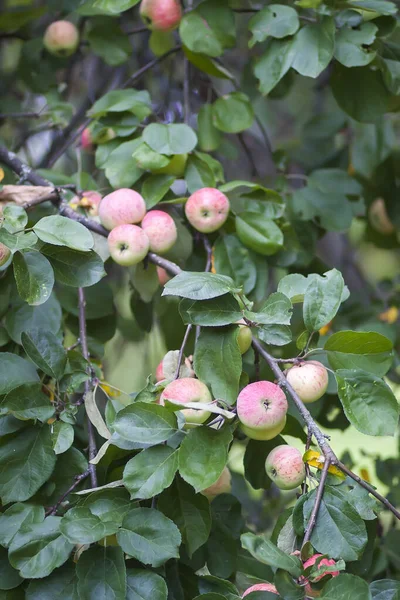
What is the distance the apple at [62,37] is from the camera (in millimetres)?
1435

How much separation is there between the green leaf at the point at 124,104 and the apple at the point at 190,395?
567mm

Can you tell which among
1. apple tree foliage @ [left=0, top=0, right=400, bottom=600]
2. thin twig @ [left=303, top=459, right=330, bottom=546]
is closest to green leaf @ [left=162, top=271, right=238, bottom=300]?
apple tree foliage @ [left=0, top=0, right=400, bottom=600]

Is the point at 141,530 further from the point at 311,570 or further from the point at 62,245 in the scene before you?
the point at 62,245

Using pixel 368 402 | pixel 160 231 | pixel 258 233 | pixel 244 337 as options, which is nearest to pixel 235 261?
pixel 258 233

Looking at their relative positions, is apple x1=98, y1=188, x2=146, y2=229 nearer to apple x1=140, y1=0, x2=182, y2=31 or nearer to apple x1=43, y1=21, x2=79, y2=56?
apple x1=140, y1=0, x2=182, y2=31

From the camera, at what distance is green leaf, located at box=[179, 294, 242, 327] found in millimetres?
779

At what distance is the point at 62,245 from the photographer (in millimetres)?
823

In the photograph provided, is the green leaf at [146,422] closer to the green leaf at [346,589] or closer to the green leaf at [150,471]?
the green leaf at [150,471]

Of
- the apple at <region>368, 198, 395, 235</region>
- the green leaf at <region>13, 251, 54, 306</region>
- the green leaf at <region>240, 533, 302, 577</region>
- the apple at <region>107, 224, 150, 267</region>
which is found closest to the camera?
the green leaf at <region>240, 533, 302, 577</region>

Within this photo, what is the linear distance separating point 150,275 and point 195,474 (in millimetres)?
403

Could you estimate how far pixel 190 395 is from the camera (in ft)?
2.52

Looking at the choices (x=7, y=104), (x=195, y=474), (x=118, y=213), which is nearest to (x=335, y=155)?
(x=7, y=104)

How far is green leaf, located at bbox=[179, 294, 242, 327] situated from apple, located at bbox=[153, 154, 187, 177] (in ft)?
1.27

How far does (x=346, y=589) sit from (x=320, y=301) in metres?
0.30
